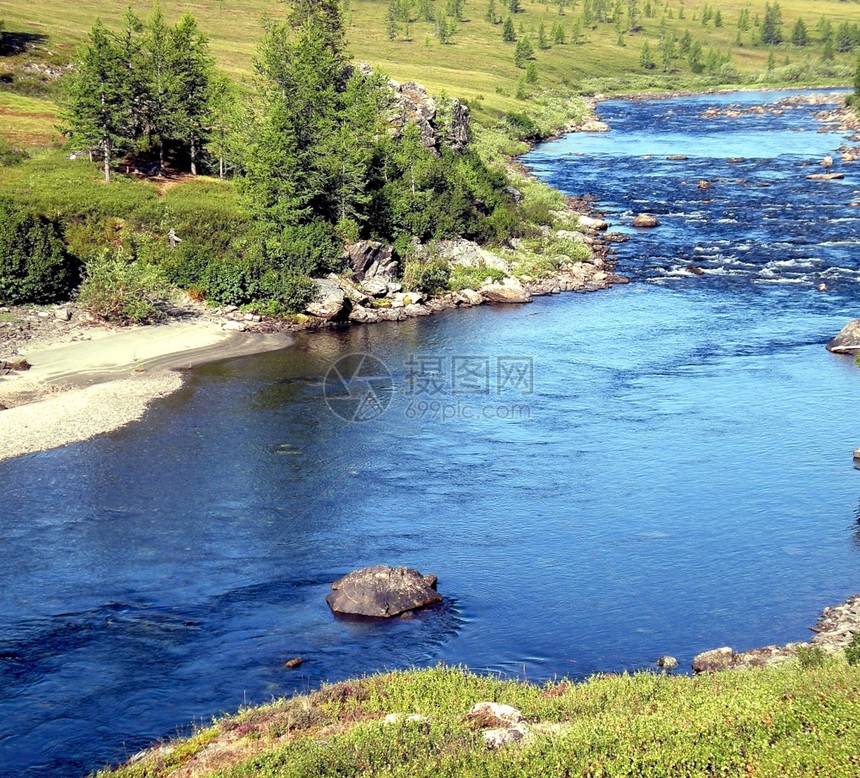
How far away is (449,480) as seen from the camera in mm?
34500

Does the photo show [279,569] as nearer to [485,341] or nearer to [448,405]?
[448,405]

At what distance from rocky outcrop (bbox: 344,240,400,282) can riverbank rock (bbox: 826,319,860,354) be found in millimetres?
25035

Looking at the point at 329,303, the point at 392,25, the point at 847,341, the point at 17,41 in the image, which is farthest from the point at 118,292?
the point at 392,25

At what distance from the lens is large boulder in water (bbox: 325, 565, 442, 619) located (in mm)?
26016

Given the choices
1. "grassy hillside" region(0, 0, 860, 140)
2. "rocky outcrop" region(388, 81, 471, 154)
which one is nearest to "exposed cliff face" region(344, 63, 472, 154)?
"rocky outcrop" region(388, 81, 471, 154)

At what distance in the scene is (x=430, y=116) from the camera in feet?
245

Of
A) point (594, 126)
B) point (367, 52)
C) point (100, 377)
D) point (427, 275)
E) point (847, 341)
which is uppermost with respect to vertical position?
point (367, 52)

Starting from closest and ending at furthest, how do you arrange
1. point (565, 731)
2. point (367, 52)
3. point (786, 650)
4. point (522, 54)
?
1. point (565, 731)
2. point (786, 650)
3. point (367, 52)
4. point (522, 54)

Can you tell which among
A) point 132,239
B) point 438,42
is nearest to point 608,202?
point 132,239

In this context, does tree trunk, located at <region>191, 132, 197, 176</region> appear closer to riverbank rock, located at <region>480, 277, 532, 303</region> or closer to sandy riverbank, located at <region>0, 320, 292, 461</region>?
sandy riverbank, located at <region>0, 320, 292, 461</region>

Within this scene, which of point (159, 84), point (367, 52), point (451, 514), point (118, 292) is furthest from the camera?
point (367, 52)

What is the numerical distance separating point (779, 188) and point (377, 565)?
66.2 meters

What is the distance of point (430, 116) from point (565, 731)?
63.0 meters

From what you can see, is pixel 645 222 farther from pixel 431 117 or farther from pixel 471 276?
pixel 471 276
